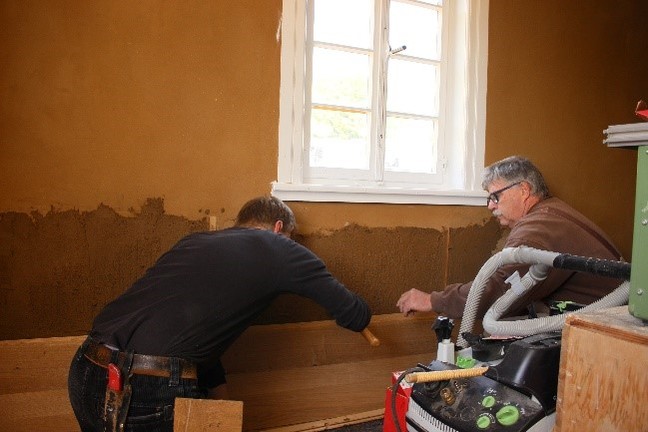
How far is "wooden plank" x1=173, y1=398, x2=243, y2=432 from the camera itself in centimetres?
135

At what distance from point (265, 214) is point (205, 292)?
1.41ft

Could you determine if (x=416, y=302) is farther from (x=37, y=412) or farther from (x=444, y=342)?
(x=37, y=412)

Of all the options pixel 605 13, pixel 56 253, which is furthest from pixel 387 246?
pixel 605 13

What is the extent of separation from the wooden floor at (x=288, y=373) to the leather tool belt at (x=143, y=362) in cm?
51

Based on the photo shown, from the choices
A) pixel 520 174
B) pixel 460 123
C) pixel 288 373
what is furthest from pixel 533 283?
pixel 460 123

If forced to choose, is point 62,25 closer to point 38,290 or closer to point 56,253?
point 56,253

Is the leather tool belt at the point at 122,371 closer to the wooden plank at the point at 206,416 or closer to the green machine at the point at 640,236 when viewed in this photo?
the wooden plank at the point at 206,416

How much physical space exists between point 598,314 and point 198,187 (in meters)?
1.58

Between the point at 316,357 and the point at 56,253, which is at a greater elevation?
the point at 56,253

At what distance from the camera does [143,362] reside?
1.42m

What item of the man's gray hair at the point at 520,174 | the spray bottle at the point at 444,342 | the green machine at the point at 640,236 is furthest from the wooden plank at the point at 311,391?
the green machine at the point at 640,236

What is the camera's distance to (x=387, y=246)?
8.16 ft

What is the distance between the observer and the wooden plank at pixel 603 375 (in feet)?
2.51

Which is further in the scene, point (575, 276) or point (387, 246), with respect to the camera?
point (387, 246)
